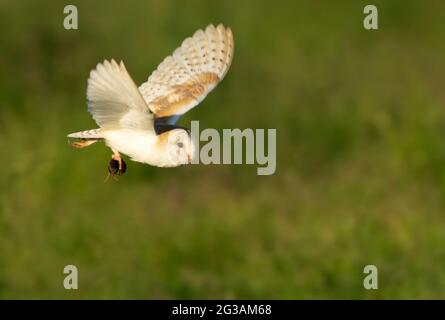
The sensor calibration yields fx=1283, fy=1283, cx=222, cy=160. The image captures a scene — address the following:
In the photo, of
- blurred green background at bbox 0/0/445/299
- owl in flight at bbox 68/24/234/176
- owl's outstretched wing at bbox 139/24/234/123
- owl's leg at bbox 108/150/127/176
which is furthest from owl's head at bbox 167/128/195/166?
blurred green background at bbox 0/0/445/299

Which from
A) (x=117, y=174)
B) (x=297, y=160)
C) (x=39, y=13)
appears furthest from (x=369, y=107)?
(x=117, y=174)

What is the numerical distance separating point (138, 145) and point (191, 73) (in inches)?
25.7

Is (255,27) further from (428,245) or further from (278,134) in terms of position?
(428,245)

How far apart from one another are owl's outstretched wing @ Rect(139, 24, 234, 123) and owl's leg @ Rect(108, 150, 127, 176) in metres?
0.27

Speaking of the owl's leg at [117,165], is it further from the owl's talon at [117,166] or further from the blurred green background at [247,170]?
the blurred green background at [247,170]

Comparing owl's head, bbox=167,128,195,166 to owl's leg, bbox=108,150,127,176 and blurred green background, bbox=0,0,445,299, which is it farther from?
blurred green background, bbox=0,0,445,299

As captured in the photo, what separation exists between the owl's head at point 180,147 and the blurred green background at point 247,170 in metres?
3.32

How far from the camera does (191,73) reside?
8.10 ft

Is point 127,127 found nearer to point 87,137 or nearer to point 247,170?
point 87,137

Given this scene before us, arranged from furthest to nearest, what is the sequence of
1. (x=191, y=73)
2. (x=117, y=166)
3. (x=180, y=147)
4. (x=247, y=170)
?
1. (x=247, y=170)
2. (x=191, y=73)
3. (x=117, y=166)
4. (x=180, y=147)

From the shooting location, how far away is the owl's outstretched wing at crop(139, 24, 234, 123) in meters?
2.27

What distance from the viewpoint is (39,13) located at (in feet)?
27.2

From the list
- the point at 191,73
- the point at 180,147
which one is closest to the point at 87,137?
the point at 180,147

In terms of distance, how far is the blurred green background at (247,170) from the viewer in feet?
21.5
